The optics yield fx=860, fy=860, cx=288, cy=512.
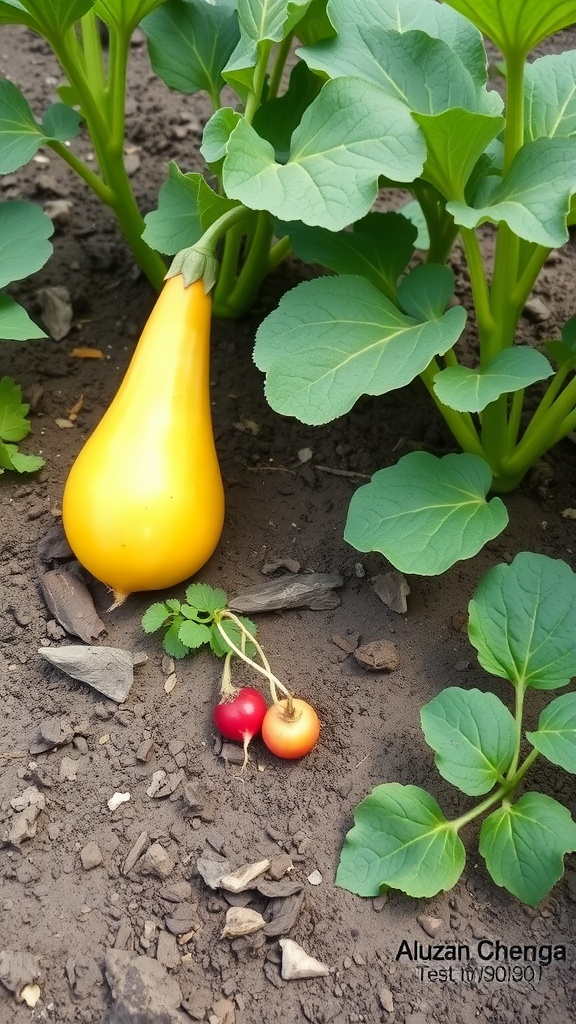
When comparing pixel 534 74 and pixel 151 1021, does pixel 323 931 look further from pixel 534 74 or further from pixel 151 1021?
pixel 534 74

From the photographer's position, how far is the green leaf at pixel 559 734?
138cm

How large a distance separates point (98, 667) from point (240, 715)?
31 cm

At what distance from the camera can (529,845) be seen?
Result: 1.34 metres

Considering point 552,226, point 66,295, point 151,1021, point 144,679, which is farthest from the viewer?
point 66,295

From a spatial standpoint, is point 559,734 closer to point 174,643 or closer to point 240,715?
point 240,715

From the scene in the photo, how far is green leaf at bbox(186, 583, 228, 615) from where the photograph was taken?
169cm

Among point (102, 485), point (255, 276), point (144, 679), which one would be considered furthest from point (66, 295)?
point (144, 679)

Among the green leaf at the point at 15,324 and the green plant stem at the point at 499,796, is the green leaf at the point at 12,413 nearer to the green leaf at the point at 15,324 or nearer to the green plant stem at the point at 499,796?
the green leaf at the point at 15,324

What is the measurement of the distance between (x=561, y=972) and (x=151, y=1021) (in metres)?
0.63

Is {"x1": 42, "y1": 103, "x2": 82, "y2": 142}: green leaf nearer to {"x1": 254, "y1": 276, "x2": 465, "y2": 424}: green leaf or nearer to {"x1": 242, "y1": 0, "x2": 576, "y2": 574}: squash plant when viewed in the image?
{"x1": 242, "y1": 0, "x2": 576, "y2": 574}: squash plant

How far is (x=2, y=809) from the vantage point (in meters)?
1.49

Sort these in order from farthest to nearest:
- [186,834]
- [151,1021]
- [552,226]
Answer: [186,834], [552,226], [151,1021]

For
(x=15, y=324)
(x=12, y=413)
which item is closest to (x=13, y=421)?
(x=12, y=413)

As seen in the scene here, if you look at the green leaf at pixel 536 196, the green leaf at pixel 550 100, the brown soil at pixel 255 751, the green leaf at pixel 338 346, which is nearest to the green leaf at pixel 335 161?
the green leaf at pixel 536 196
